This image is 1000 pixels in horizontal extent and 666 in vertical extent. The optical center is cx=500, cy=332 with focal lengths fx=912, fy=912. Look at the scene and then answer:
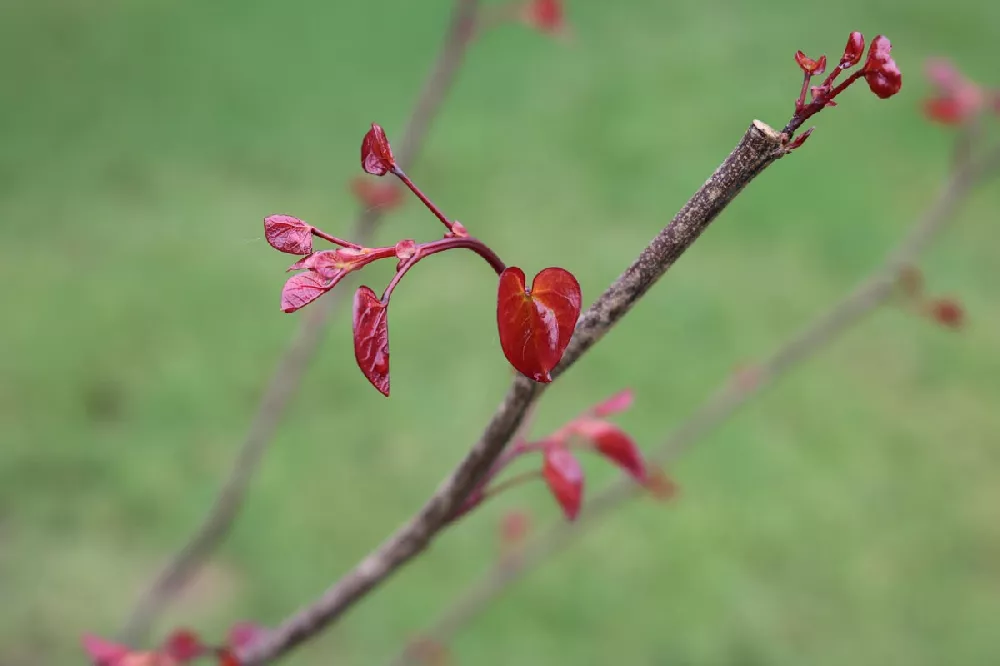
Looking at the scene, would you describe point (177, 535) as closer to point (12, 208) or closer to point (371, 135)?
point (12, 208)

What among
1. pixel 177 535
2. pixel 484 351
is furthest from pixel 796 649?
pixel 177 535

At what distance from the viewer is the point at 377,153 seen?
1.15 feet

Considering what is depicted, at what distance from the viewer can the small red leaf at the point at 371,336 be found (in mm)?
318

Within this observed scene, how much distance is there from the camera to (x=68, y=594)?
1.55m

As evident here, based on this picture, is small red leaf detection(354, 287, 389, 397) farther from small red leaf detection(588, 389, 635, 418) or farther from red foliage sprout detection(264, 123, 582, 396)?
small red leaf detection(588, 389, 635, 418)

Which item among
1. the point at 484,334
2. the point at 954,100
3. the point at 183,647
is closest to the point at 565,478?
the point at 183,647

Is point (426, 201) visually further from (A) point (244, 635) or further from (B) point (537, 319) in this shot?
(A) point (244, 635)

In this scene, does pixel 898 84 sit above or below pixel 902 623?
above

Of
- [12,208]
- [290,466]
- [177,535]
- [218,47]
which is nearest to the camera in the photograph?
[177,535]

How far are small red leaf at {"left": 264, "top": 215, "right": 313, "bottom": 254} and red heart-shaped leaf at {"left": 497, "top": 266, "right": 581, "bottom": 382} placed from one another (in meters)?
0.08

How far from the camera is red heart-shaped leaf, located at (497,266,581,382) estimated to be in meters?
0.33

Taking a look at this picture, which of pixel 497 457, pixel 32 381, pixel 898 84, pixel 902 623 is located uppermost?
pixel 898 84

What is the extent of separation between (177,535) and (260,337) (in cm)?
52

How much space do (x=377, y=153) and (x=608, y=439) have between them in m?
0.21
